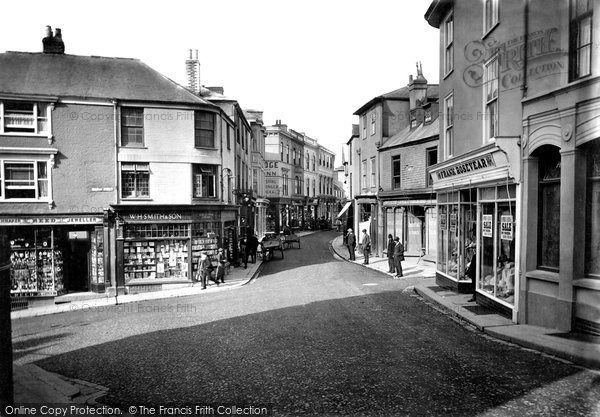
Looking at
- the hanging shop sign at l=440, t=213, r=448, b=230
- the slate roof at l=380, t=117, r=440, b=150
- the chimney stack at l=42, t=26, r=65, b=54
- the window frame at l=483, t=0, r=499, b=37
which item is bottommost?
the hanging shop sign at l=440, t=213, r=448, b=230

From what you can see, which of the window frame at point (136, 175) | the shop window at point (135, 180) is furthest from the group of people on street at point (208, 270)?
the shop window at point (135, 180)

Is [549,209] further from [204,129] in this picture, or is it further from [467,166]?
[204,129]

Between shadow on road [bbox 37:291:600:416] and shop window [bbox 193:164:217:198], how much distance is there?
10.7 m

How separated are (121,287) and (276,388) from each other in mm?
14767

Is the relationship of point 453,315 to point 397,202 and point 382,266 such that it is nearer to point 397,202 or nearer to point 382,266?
point 382,266

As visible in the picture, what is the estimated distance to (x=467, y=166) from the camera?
12219 mm

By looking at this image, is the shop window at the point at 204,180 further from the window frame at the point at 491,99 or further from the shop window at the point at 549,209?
the shop window at the point at 549,209

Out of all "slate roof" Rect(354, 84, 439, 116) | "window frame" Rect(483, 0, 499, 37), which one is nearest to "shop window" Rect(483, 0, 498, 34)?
"window frame" Rect(483, 0, 499, 37)

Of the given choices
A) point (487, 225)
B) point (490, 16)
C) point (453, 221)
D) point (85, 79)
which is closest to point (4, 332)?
point (487, 225)

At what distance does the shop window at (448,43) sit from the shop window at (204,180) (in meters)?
11.6

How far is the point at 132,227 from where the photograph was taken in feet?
63.0

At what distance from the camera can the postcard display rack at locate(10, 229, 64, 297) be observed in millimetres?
18031

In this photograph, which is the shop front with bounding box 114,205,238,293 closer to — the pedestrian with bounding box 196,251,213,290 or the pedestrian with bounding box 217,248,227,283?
the pedestrian with bounding box 217,248,227,283

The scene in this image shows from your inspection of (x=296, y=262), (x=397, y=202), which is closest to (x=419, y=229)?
(x=397, y=202)
